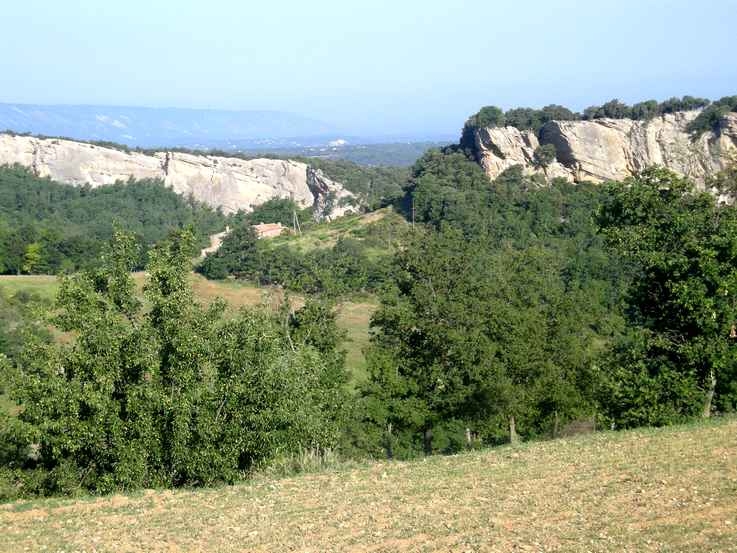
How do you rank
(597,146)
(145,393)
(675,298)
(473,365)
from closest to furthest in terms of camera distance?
(145,393), (675,298), (473,365), (597,146)

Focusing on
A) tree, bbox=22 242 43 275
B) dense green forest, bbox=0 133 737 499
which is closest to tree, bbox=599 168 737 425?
dense green forest, bbox=0 133 737 499

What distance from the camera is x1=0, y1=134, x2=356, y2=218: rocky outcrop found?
126 meters

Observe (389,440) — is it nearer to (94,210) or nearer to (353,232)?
(353,232)

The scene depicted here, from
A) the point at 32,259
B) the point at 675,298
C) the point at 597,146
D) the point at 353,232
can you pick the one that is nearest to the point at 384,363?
the point at 675,298

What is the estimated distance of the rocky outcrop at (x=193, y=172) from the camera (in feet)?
414

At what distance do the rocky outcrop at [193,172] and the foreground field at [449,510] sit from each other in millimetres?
102889

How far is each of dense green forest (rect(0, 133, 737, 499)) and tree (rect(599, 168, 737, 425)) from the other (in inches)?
2.1

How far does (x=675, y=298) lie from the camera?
18375 millimetres

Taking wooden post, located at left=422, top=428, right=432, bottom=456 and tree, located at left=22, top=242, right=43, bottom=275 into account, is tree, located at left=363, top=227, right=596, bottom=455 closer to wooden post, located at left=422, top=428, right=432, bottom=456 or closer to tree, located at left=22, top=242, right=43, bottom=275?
wooden post, located at left=422, top=428, right=432, bottom=456

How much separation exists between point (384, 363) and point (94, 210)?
9724cm

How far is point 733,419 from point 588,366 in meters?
8.49

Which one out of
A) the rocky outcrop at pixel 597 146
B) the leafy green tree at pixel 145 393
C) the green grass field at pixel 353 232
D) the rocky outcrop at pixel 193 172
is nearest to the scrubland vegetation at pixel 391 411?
the leafy green tree at pixel 145 393

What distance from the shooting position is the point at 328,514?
11266mm

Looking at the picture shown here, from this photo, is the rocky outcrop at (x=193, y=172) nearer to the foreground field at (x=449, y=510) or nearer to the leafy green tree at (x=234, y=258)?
the leafy green tree at (x=234, y=258)
